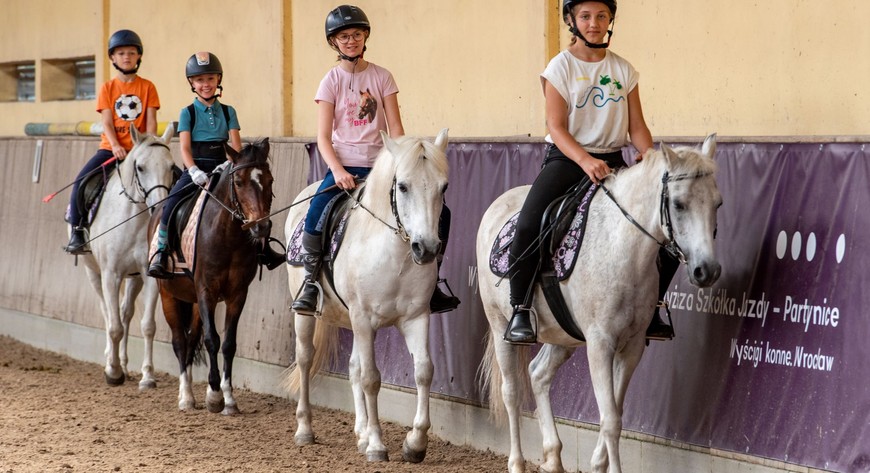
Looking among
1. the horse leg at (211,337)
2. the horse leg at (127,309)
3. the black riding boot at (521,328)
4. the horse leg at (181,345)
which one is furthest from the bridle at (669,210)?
the horse leg at (127,309)

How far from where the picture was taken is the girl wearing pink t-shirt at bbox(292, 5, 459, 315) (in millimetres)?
7078

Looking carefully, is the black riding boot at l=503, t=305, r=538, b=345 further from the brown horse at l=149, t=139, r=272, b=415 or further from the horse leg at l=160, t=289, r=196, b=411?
the horse leg at l=160, t=289, r=196, b=411

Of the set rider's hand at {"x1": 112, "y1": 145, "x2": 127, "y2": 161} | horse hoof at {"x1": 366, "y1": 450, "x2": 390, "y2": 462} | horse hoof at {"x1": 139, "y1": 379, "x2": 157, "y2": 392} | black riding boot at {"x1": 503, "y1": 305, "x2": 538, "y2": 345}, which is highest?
rider's hand at {"x1": 112, "y1": 145, "x2": 127, "y2": 161}

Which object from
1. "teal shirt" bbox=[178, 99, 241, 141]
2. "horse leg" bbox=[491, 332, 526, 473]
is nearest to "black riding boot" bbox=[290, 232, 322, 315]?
"horse leg" bbox=[491, 332, 526, 473]

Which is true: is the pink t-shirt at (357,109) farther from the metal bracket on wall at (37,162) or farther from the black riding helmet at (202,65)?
the metal bracket on wall at (37,162)

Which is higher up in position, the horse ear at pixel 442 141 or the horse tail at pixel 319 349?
the horse ear at pixel 442 141

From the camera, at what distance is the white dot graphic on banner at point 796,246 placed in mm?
5578

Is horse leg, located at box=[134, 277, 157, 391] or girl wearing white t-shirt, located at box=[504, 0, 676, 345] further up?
girl wearing white t-shirt, located at box=[504, 0, 676, 345]

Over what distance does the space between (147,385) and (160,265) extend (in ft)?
5.37

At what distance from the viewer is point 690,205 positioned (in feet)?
16.6

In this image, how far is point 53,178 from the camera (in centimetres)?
1280

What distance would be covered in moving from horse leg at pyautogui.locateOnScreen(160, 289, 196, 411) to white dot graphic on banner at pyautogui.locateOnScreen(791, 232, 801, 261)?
509 centimetres

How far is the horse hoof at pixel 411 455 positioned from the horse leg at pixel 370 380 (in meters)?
0.12

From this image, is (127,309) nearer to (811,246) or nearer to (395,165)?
(395,165)
